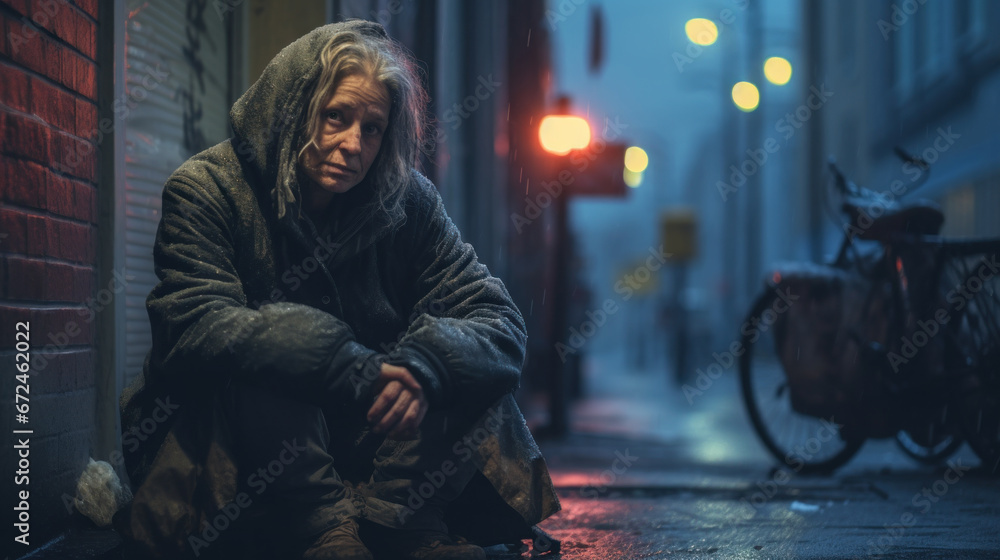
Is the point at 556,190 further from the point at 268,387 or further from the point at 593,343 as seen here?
the point at 593,343

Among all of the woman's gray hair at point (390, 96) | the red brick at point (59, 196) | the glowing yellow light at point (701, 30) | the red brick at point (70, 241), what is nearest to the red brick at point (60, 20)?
the red brick at point (59, 196)

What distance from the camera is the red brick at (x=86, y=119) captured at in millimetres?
2828

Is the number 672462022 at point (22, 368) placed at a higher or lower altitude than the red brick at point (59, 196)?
lower

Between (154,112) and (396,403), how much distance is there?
2118mm

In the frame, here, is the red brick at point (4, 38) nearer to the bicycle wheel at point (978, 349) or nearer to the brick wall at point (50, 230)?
the brick wall at point (50, 230)

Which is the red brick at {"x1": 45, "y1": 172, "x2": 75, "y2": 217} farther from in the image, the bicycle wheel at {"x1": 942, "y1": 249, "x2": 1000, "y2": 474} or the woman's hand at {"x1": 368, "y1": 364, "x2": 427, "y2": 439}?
the bicycle wheel at {"x1": 942, "y1": 249, "x2": 1000, "y2": 474}

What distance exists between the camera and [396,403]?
2.21 m

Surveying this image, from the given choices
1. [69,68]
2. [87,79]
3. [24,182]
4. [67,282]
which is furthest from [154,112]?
[24,182]

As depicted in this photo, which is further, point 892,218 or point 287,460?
point 892,218

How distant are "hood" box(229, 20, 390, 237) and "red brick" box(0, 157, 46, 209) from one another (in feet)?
1.81

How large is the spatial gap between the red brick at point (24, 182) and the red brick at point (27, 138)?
0.09ft

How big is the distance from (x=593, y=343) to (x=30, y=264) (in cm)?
4995

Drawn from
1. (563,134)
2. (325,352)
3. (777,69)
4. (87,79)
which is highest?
(777,69)

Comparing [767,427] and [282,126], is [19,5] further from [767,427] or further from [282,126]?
[767,427]
